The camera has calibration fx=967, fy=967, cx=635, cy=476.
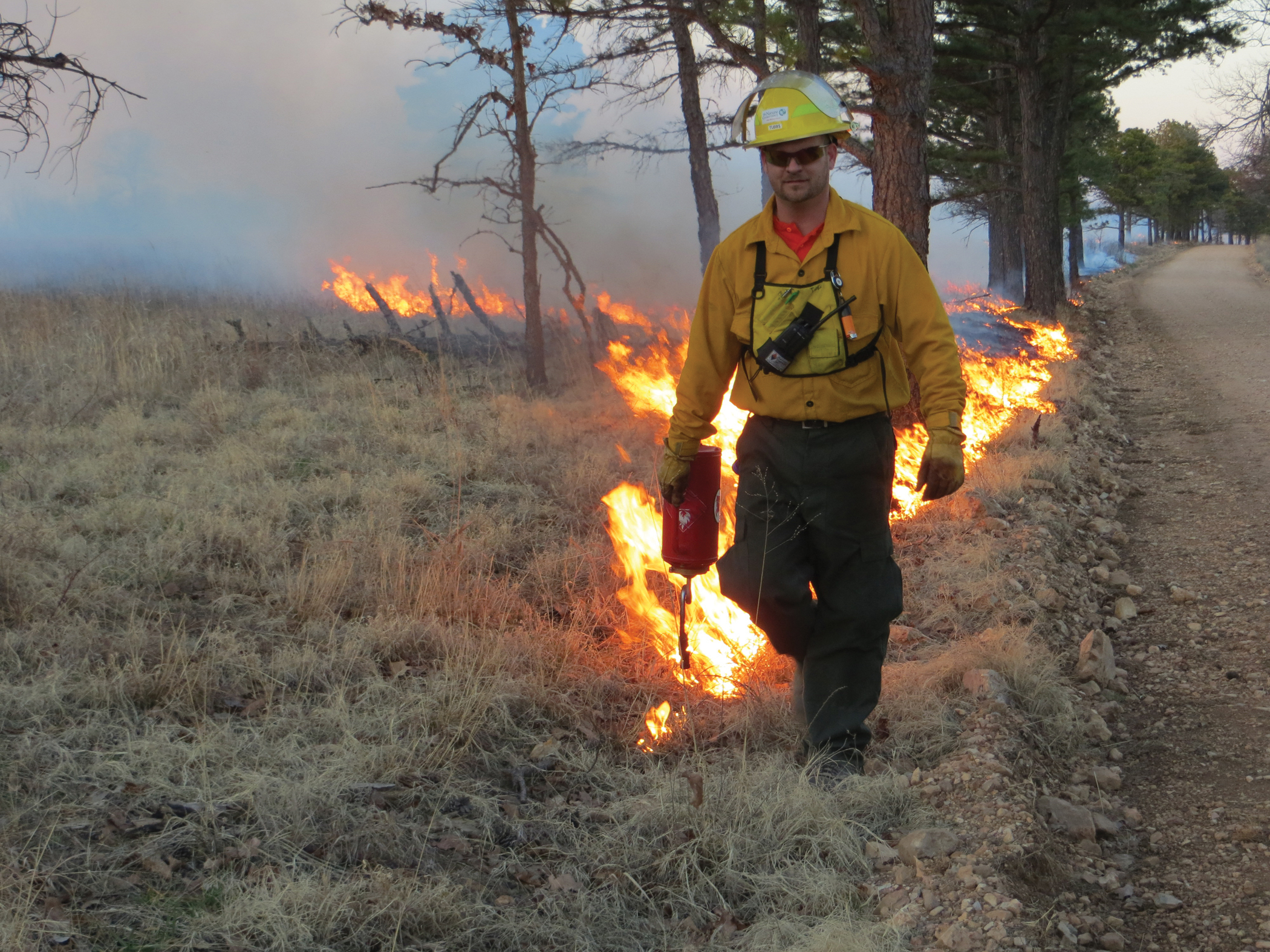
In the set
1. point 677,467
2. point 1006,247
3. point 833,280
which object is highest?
point 1006,247

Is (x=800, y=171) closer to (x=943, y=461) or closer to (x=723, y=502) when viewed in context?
(x=943, y=461)

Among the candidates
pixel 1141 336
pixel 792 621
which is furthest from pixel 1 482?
pixel 1141 336

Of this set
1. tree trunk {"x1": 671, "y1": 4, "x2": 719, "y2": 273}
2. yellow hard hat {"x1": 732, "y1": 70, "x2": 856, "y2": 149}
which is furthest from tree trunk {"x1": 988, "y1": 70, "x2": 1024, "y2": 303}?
yellow hard hat {"x1": 732, "y1": 70, "x2": 856, "y2": 149}

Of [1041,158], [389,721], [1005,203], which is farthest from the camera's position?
[1005,203]

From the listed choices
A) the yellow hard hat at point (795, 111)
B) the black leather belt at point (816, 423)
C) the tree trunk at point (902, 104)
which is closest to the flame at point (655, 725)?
the black leather belt at point (816, 423)

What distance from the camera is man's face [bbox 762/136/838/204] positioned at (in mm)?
2973

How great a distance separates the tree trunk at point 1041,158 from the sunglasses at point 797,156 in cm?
1445

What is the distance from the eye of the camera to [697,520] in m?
3.44

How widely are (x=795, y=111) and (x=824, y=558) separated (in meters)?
1.43

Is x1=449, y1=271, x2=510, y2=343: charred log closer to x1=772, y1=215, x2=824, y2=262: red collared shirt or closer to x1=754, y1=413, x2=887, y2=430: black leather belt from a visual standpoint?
x1=772, y1=215, x2=824, y2=262: red collared shirt

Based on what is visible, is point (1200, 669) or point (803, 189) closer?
point (803, 189)

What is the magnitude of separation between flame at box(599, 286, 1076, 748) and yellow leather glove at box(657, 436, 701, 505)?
2.40 ft

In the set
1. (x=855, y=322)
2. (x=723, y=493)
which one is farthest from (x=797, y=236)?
(x=723, y=493)

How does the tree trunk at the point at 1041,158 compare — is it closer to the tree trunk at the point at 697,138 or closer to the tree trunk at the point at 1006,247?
the tree trunk at the point at 1006,247
